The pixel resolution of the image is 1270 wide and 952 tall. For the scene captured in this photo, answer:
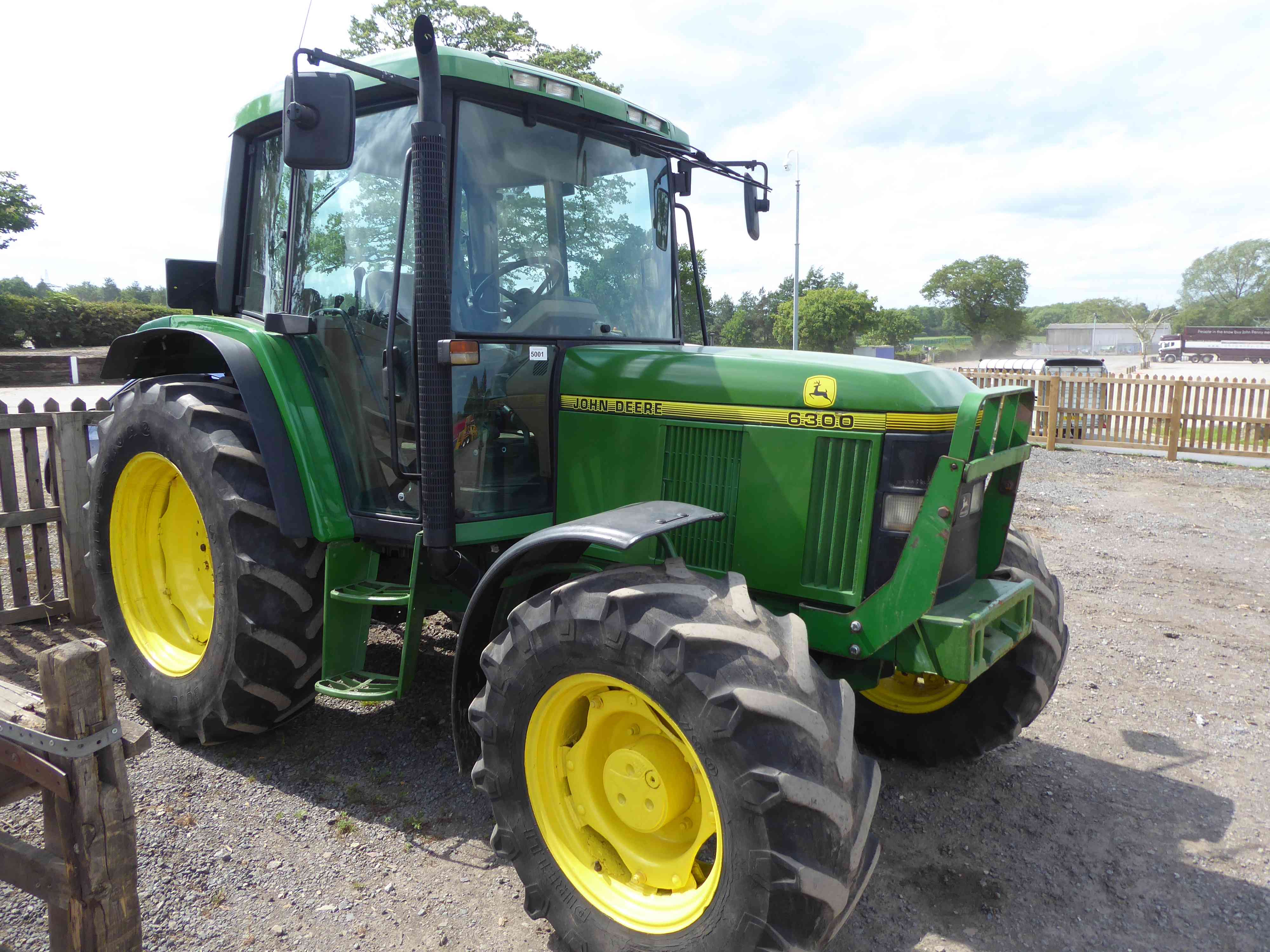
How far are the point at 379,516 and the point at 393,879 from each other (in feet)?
4.39

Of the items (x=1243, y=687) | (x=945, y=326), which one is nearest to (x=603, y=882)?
(x=1243, y=687)

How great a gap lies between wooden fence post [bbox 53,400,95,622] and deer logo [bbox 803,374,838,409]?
448 cm

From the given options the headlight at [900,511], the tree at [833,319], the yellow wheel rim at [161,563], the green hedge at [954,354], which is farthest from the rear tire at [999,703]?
the green hedge at [954,354]

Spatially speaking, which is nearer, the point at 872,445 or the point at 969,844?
the point at 872,445

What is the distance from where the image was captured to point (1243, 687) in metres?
4.74

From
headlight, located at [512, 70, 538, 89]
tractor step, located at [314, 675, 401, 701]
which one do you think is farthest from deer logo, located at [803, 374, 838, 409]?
tractor step, located at [314, 675, 401, 701]

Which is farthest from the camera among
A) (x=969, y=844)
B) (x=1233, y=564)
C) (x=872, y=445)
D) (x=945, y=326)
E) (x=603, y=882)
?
(x=945, y=326)

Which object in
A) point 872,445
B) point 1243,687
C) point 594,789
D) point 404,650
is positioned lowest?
point 1243,687

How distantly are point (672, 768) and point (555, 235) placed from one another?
2.07 metres

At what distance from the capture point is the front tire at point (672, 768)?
6.91 ft

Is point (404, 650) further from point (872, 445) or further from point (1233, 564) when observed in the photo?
point (1233, 564)

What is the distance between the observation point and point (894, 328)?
6334 cm

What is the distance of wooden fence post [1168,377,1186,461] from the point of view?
1345 centimetres

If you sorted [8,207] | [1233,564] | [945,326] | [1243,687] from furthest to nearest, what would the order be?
[945,326] → [8,207] → [1233,564] → [1243,687]
